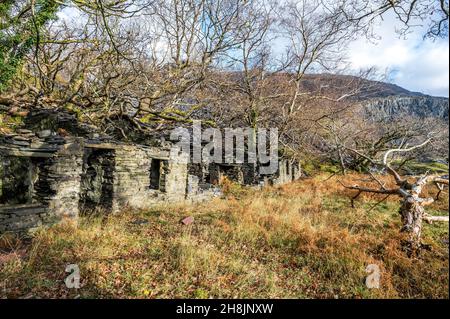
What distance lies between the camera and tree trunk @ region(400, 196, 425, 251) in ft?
16.8

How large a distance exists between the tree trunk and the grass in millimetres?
290

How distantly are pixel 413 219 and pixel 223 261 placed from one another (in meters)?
3.95

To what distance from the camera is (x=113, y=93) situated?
11602mm

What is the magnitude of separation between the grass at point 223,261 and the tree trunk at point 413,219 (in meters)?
0.29

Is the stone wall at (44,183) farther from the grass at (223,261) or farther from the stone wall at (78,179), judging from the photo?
the grass at (223,261)

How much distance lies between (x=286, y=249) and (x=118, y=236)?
3713mm

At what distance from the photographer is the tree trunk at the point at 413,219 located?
5.12 meters

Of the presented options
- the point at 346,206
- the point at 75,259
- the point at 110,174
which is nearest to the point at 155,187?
the point at 110,174

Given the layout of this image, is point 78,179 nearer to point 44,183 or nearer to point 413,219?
point 44,183

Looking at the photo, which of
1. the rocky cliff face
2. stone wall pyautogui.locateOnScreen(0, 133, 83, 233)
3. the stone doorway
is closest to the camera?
stone wall pyautogui.locateOnScreen(0, 133, 83, 233)

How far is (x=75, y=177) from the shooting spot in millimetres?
7355

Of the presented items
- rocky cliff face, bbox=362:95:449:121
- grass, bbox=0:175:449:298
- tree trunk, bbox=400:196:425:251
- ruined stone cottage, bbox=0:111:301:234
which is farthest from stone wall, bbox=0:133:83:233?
rocky cliff face, bbox=362:95:449:121

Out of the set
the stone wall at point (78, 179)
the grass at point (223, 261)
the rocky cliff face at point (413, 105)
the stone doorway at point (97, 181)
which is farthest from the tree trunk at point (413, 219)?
the rocky cliff face at point (413, 105)

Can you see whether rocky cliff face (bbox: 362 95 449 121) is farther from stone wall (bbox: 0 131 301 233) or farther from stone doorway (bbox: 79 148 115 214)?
stone doorway (bbox: 79 148 115 214)
